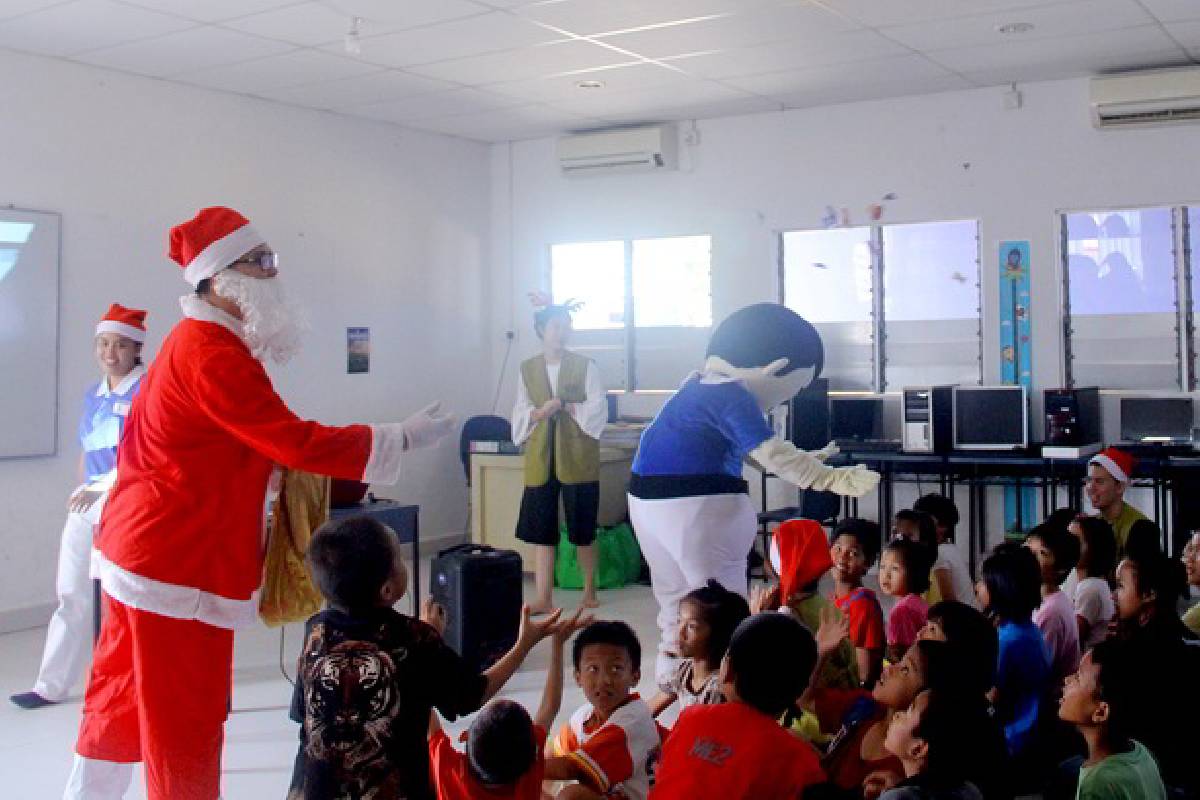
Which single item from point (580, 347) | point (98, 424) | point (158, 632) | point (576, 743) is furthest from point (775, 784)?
point (580, 347)

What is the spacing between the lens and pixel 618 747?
2.70m

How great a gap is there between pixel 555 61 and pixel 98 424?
10.5 feet

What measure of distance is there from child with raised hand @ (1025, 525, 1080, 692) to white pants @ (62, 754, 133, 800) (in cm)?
248

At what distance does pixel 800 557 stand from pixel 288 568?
4.55 ft

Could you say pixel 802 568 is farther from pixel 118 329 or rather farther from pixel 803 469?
pixel 118 329

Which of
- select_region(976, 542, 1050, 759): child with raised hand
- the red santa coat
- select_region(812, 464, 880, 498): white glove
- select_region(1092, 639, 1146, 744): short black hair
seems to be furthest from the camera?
select_region(976, 542, 1050, 759): child with raised hand

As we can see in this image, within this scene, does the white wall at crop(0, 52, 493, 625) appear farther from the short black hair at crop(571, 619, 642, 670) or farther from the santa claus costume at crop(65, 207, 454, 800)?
the short black hair at crop(571, 619, 642, 670)

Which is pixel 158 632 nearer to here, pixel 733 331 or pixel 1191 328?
pixel 733 331

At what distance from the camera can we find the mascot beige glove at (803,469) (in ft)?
10.8

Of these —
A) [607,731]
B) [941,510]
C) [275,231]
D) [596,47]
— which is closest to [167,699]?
[607,731]

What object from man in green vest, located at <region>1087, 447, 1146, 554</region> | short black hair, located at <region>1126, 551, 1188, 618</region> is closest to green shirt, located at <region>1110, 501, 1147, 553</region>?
man in green vest, located at <region>1087, 447, 1146, 554</region>

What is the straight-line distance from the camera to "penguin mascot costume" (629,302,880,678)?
11.5 ft

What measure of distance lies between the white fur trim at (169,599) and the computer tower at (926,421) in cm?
498

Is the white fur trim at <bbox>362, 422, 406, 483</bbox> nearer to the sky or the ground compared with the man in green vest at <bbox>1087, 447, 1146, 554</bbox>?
nearer to the sky
